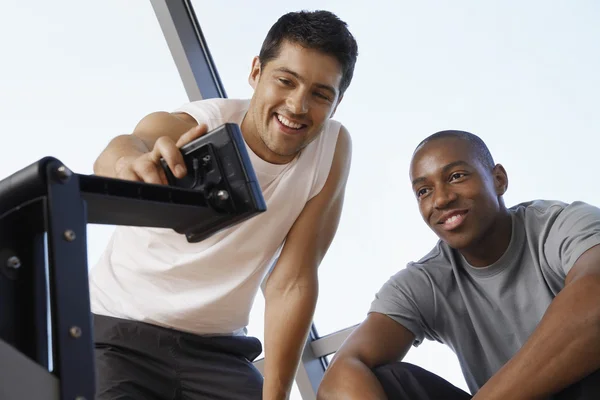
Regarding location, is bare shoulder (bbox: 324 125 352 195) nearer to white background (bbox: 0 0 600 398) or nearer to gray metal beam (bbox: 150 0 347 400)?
white background (bbox: 0 0 600 398)

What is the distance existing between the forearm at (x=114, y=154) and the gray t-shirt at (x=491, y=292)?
818 millimetres

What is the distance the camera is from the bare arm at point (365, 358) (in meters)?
1.60

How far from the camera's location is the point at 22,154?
3188 millimetres

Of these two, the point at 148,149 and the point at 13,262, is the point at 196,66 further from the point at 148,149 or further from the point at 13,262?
the point at 13,262

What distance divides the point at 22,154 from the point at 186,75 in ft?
2.64

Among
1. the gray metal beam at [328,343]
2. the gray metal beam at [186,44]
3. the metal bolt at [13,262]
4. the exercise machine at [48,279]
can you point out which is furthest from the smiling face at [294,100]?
the gray metal beam at [328,343]

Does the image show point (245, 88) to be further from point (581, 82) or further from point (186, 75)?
point (581, 82)

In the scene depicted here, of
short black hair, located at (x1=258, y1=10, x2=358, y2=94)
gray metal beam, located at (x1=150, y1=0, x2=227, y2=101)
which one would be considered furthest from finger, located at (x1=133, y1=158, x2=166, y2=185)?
gray metal beam, located at (x1=150, y1=0, x2=227, y2=101)

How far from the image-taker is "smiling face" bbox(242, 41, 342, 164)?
173cm

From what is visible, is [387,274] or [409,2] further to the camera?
[387,274]

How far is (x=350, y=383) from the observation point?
63.7 inches

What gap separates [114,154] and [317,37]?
0.70m

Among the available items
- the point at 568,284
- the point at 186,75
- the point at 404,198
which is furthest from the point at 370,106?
the point at 568,284

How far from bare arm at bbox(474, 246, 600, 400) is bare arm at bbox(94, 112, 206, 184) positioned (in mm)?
794
